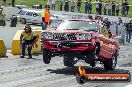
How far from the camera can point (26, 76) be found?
14.9 m

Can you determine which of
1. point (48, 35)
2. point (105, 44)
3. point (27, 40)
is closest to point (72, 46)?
point (48, 35)

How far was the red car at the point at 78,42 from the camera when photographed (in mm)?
15258

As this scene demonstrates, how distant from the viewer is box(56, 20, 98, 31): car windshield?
16297 mm

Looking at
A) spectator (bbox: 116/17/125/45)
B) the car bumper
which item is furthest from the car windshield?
spectator (bbox: 116/17/125/45)

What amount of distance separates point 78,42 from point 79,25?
4.20 ft

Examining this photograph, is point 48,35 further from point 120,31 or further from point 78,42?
point 120,31

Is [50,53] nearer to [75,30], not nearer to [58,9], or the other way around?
[75,30]

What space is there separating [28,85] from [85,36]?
336 centimetres

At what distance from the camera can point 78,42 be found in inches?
603

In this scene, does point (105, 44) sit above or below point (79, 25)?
below

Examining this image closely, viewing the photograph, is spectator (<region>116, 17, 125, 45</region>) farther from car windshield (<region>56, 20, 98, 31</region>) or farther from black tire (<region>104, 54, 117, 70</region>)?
car windshield (<region>56, 20, 98, 31</region>)

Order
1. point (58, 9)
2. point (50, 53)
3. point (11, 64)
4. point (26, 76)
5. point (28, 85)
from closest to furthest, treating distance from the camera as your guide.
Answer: point (28, 85) → point (26, 76) → point (50, 53) → point (11, 64) → point (58, 9)

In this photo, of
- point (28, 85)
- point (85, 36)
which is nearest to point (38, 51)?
point (85, 36)

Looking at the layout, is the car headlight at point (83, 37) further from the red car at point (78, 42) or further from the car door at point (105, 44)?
the car door at point (105, 44)
